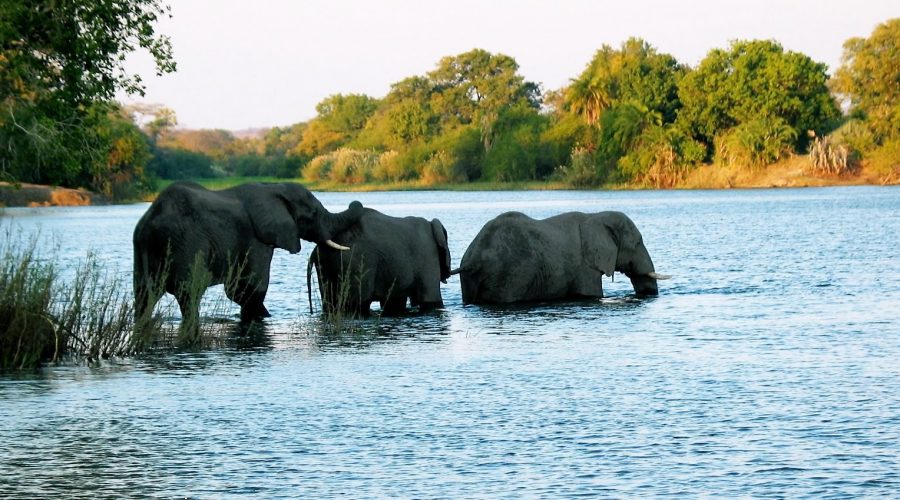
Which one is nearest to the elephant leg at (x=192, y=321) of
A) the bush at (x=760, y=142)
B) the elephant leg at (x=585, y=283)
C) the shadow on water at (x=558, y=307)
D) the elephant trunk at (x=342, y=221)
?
the elephant trunk at (x=342, y=221)

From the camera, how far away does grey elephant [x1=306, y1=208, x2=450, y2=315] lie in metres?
18.9

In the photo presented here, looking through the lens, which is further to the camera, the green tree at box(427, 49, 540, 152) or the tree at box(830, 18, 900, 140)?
the green tree at box(427, 49, 540, 152)

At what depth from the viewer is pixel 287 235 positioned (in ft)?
61.1

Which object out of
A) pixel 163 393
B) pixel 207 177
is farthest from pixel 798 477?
pixel 207 177

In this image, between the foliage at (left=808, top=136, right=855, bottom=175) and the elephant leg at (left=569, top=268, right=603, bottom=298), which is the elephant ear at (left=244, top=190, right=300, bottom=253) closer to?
the elephant leg at (left=569, top=268, right=603, bottom=298)

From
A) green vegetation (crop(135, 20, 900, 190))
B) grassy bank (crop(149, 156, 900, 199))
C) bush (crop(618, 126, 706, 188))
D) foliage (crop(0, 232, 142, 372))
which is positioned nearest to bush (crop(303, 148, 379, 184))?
green vegetation (crop(135, 20, 900, 190))

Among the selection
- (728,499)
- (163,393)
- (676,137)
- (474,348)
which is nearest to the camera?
(728,499)

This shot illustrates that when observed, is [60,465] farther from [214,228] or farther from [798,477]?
[214,228]

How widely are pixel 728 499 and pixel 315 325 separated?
10210 mm

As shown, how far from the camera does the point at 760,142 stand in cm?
9862

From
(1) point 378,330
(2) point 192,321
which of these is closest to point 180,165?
(1) point 378,330

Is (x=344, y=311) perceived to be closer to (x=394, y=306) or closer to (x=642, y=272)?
(x=394, y=306)

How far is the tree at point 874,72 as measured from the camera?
108m

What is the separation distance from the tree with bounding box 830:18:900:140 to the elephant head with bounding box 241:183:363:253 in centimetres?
9176
